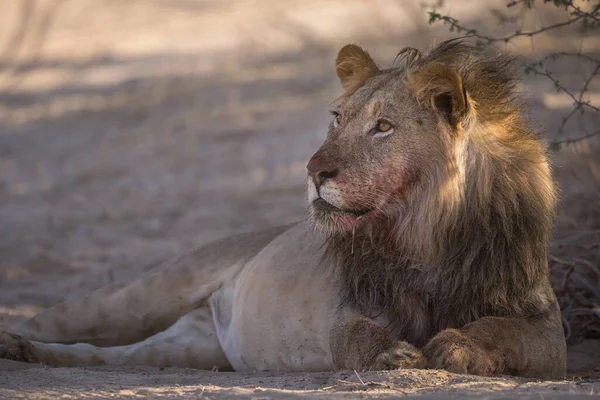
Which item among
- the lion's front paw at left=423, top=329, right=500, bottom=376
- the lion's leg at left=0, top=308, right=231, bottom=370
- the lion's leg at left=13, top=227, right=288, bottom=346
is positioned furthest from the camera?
the lion's leg at left=13, top=227, right=288, bottom=346

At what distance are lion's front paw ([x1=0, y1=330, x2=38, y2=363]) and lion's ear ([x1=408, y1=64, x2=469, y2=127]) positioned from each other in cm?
197

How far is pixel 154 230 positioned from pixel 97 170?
1.81 m

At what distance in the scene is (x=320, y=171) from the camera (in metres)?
3.45

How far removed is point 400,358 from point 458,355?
19 centimetres

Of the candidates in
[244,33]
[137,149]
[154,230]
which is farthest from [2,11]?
[154,230]

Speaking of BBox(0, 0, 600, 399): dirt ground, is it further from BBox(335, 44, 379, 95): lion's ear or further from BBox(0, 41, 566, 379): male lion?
BBox(335, 44, 379, 95): lion's ear

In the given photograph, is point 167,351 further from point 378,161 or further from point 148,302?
point 378,161

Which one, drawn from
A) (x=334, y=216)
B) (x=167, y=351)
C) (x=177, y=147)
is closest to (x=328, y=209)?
(x=334, y=216)

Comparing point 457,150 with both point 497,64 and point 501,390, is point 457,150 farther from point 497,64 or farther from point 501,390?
point 501,390

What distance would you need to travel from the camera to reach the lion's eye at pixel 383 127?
3.59m

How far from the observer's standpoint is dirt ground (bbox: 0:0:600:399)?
378 centimetres

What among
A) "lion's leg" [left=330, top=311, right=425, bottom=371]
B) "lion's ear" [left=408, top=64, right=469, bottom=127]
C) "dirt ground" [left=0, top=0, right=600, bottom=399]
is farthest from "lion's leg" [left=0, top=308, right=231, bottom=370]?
"lion's ear" [left=408, top=64, right=469, bottom=127]

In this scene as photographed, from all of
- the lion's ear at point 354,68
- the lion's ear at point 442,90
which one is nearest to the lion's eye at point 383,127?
the lion's ear at point 442,90

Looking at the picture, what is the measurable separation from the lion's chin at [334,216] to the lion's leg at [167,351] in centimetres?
136
